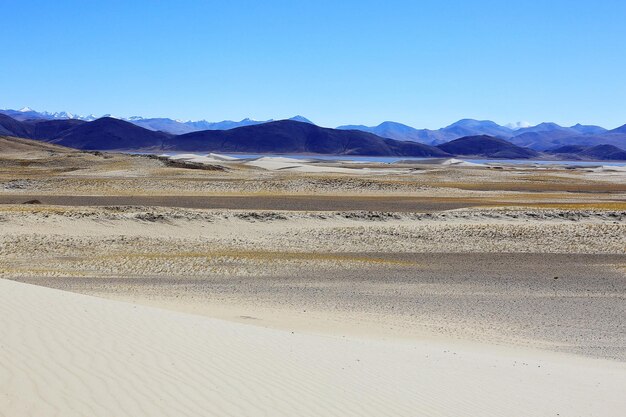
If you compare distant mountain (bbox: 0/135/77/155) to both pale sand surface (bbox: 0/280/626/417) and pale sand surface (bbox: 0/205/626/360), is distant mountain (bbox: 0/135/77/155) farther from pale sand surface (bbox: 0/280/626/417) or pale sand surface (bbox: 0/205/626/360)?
pale sand surface (bbox: 0/280/626/417)

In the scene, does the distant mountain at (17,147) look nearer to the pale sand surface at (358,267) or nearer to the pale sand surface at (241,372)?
the pale sand surface at (358,267)

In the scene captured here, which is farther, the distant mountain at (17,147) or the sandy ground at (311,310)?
the distant mountain at (17,147)

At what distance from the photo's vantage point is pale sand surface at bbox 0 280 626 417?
5965 millimetres

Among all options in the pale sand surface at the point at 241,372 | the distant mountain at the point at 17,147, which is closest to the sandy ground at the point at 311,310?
the pale sand surface at the point at 241,372

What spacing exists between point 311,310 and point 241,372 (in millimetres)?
6947

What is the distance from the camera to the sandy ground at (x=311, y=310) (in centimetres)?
676

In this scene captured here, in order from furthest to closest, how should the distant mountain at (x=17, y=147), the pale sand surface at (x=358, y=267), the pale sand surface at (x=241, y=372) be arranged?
the distant mountain at (x=17, y=147) < the pale sand surface at (x=358, y=267) < the pale sand surface at (x=241, y=372)

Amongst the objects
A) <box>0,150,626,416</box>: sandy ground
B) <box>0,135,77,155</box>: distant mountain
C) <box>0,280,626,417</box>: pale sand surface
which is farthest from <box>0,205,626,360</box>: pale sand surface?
<box>0,135,77,155</box>: distant mountain

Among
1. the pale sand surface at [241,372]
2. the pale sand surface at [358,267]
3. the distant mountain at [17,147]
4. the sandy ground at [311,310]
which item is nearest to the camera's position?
the pale sand surface at [241,372]

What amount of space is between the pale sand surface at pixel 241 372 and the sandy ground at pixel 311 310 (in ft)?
0.10

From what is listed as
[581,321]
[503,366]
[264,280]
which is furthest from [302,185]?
[503,366]

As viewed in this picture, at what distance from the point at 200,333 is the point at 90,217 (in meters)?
19.5

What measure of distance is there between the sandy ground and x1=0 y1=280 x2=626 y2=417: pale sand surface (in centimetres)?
3

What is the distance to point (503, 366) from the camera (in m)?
9.88
